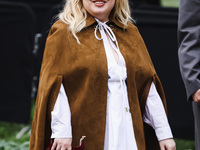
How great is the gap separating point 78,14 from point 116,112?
2.21 feet

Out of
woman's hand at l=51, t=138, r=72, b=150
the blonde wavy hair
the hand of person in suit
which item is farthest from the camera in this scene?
the hand of person in suit

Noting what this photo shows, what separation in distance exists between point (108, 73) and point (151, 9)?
9.96 ft

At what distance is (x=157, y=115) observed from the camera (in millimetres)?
2436

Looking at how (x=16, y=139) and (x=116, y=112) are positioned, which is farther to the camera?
(x=16, y=139)

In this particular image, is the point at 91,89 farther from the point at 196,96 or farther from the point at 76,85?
the point at 196,96

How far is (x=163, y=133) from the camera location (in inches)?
95.3

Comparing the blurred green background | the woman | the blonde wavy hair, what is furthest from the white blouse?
the blurred green background

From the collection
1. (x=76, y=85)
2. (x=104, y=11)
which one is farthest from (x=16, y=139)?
(x=104, y=11)

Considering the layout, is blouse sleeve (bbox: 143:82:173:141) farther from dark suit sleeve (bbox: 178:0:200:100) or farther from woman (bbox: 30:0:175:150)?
dark suit sleeve (bbox: 178:0:200:100)

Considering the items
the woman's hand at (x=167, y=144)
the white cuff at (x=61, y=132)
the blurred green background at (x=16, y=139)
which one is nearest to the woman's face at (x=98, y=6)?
the white cuff at (x=61, y=132)

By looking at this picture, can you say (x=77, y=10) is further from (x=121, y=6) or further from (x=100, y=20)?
(x=121, y=6)

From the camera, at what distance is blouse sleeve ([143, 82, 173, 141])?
2422mm

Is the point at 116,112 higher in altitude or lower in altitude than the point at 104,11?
lower

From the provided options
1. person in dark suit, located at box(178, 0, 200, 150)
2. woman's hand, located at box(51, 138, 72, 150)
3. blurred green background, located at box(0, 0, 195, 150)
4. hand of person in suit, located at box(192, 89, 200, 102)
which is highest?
person in dark suit, located at box(178, 0, 200, 150)
